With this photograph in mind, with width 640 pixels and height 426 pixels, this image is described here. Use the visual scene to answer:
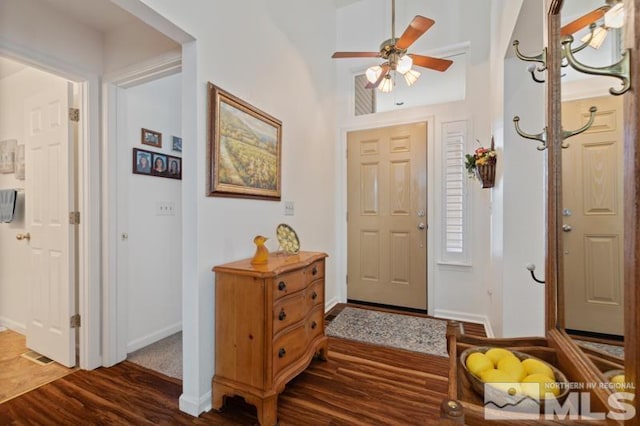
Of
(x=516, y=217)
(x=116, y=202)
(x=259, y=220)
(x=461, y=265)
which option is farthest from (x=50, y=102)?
(x=461, y=265)

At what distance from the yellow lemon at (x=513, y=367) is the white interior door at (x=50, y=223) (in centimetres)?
274

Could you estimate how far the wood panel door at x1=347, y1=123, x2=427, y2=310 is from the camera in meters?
3.38

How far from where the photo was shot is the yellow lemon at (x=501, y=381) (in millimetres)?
536

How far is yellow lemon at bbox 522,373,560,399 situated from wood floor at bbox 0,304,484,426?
1.35 meters

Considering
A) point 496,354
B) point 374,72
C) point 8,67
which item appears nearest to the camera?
point 496,354

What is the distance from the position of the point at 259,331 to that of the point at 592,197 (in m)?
1.53

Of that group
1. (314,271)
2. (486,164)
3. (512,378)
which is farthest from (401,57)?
(512,378)

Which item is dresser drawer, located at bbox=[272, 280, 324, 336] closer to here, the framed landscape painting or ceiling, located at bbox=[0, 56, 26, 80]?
the framed landscape painting

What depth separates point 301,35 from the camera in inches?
114

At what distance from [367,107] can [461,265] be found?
7.31 feet

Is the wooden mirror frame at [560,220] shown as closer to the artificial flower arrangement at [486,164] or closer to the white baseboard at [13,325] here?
the artificial flower arrangement at [486,164]

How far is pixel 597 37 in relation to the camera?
626 mm

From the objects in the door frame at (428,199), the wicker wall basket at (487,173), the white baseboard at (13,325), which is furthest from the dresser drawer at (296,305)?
the white baseboard at (13,325)

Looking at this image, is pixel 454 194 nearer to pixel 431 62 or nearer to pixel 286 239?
pixel 431 62
